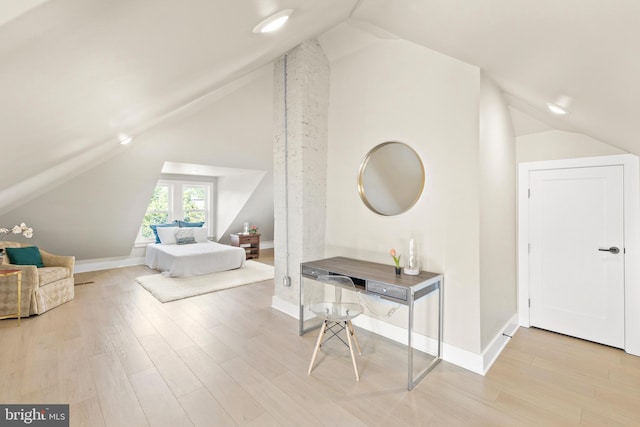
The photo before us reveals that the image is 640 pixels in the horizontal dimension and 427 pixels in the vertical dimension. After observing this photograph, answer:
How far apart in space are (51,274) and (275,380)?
12.1 ft

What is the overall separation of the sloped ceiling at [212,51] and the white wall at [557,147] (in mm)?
286

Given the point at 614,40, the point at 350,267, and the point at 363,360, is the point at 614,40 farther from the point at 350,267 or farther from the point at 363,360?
the point at 363,360

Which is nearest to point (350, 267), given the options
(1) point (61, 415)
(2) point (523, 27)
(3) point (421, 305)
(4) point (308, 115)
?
(3) point (421, 305)

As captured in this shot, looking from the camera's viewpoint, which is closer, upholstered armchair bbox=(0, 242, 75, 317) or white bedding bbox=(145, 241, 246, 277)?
upholstered armchair bbox=(0, 242, 75, 317)

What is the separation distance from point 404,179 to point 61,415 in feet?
10.5

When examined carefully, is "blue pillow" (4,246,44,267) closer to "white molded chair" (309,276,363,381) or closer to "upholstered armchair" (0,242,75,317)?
"upholstered armchair" (0,242,75,317)

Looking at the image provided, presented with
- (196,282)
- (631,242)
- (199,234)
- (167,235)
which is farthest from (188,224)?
(631,242)

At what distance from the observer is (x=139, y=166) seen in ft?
15.8

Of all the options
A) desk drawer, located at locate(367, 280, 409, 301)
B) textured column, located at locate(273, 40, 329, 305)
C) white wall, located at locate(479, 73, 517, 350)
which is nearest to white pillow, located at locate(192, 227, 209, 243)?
textured column, located at locate(273, 40, 329, 305)

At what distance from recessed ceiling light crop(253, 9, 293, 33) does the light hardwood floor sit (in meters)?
2.52

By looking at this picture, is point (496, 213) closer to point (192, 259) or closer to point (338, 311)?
point (338, 311)

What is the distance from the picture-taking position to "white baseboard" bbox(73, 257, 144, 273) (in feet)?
19.3

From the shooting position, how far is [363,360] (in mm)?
2605

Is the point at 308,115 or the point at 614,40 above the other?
the point at 308,115
